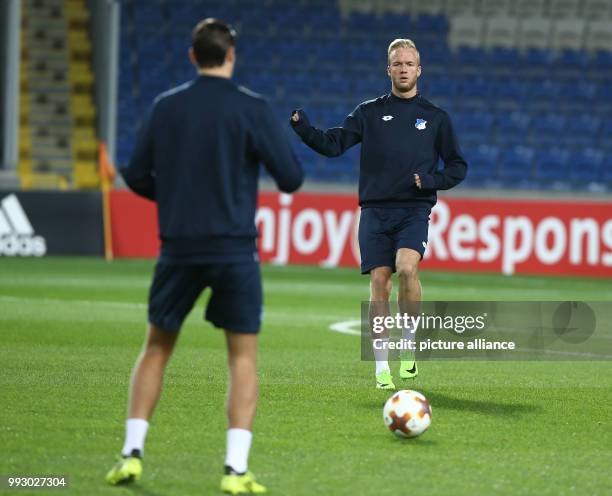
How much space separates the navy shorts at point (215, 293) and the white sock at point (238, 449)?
431 mm

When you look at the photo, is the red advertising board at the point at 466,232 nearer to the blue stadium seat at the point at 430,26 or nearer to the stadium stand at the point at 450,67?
the stadium stand at the point at 450,67

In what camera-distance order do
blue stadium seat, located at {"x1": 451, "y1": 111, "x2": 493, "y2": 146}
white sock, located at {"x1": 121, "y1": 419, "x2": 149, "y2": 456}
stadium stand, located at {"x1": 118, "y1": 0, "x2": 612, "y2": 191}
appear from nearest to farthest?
white sock, located at {"x1": 121, "y1": 419, "x2": 149, "y2": 456} < stadium stand, located at {"x1": 118, "y1": 0, "x2": 612, "y2": 191} < blue stadium seat, located at {"x1": 451, "y1": 111, "x2": 493, "y2": 146}

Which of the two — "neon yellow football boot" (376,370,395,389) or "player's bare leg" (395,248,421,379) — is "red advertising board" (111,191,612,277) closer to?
"player's bare leg" (395,248,421,379)

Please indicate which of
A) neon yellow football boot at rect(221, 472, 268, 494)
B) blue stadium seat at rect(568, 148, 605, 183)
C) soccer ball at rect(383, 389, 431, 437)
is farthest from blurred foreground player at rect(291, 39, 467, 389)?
blue stadium seat at rect(568, 148, 605, 183)

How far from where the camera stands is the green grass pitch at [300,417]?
5531 mm

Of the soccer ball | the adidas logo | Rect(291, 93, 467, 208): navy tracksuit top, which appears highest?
Rect(291, 93, 467, 208): navy tracksuit top

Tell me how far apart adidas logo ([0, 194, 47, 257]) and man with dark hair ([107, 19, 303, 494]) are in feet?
52.7

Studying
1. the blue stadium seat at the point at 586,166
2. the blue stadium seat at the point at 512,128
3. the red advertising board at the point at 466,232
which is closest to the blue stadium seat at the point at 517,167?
the blue stadium seat at the point at 512,128

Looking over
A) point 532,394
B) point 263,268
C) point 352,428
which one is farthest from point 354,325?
point 263,268

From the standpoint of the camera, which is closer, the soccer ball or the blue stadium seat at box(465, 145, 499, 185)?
the soccer ball

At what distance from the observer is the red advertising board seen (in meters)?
20.5

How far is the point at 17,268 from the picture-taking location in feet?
63.1

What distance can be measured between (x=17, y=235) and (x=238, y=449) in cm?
1675

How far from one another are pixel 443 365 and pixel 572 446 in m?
3.43
